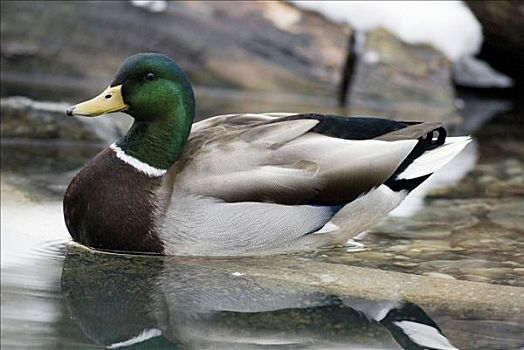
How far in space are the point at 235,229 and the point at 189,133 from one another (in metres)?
0.53

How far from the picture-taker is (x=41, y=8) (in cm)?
845

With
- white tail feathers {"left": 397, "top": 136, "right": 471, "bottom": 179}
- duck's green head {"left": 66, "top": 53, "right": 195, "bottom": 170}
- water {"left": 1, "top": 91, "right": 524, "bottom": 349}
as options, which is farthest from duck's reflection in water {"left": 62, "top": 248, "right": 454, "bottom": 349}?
white tail feathers {"left": 397, "top": 136, "right": 471, "bottom": 179}

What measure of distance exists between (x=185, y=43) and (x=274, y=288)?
4.25 metres

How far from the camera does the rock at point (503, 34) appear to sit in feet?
28.4

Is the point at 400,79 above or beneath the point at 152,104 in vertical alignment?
beneath

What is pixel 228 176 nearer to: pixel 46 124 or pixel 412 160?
pixel 412 160

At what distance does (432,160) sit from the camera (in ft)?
16.8

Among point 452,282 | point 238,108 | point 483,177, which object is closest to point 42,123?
point 238,108

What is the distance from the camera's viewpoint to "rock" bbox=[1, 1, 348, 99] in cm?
838

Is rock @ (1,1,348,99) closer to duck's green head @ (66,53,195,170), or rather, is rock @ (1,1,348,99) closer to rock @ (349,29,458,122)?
rock @ (349,29,458,122)

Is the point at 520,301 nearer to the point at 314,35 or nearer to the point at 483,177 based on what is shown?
the point at 483,177

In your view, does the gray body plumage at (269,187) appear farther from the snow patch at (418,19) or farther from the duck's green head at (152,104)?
the snow patch at (418,19)

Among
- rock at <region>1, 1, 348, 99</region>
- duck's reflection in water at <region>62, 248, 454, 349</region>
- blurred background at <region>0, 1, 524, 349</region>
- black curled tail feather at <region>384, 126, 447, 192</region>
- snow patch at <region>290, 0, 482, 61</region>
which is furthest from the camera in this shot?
snow patch at <region>290, 0, 482, 61</region>

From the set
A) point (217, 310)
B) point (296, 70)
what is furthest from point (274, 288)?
point (296, 70)
